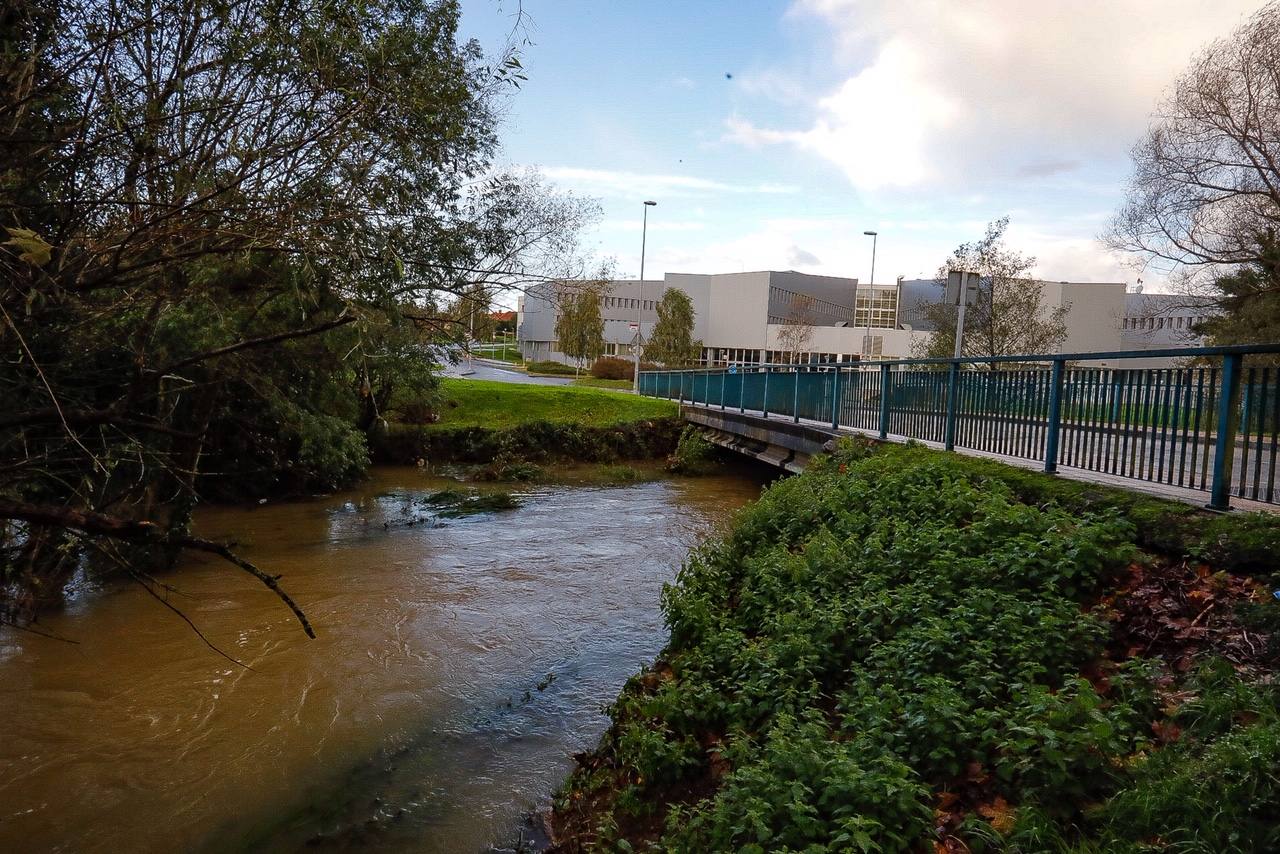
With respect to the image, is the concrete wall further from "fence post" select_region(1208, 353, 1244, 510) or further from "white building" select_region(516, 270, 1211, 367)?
"fence post" select_region(1208, 353, 1244, 510)

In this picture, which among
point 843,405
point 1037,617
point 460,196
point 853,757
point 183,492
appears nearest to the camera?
point 853,757

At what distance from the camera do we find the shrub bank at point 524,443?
21.8m

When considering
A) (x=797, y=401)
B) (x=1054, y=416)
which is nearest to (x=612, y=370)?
(x=797, y=401)

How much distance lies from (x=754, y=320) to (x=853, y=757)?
61409 mm

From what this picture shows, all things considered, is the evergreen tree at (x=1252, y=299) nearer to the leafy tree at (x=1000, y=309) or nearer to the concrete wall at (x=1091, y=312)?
the leafy tree at (x=1000, y=309)

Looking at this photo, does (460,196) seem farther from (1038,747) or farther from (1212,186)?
(1212,186)

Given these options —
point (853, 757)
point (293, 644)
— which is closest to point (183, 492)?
point (293, 644)

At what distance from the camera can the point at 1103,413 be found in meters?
7.35

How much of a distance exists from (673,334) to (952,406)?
43724 mm

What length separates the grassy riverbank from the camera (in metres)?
3.33

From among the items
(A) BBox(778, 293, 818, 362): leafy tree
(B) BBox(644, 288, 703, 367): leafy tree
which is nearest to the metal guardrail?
(B) BBox(644, 288, 703, 367): leafy tree

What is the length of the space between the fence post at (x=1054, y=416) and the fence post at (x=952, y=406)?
1971 millimetres

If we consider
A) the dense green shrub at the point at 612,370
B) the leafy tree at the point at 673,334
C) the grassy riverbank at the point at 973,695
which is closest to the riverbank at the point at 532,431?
the grassy riverbank at the point at 973,695

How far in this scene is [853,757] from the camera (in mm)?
3910
